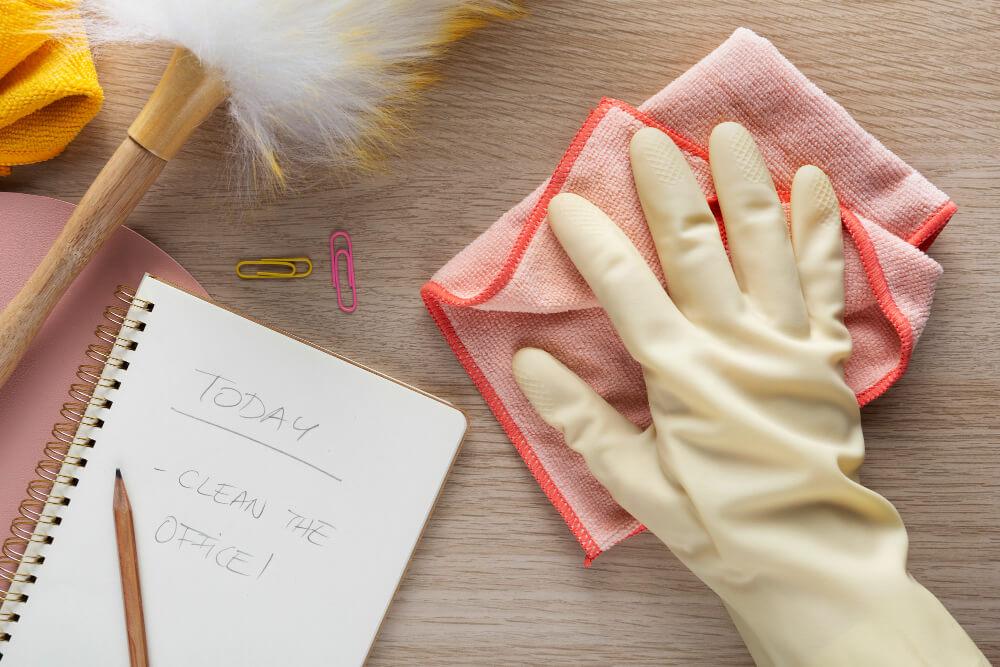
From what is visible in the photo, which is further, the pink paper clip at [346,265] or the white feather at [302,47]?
the pink paper clip at [346,265]

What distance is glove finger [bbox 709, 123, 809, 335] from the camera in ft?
1.67

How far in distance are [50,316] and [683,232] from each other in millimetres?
535

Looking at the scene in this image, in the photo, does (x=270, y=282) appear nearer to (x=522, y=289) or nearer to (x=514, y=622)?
(x=522, y=289)

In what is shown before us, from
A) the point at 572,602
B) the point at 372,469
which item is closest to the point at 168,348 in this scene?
the point at 372,469

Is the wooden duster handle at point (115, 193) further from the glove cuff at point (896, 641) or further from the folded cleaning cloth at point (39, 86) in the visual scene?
the glove cuff at point (896, 641)

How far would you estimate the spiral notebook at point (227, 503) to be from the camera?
0.57 meters

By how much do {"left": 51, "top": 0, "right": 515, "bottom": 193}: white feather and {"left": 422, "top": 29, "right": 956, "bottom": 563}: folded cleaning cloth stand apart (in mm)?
139

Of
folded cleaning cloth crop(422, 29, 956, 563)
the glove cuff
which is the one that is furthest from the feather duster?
the glove cuff

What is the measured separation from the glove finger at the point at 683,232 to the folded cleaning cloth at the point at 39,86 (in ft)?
1.47

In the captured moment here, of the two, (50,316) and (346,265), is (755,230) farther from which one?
(50,316)

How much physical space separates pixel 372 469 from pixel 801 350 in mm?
360

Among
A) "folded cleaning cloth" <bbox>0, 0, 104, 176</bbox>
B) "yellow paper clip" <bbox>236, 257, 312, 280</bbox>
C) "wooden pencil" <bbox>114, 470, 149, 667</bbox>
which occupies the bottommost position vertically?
"wooden pencil" <bbox>114, 470, 149, 667</bbox>

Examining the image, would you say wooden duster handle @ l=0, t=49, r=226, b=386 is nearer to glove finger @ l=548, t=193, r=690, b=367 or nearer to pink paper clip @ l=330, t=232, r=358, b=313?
pink paper clip @ l=330, t=232, r=358, b=313

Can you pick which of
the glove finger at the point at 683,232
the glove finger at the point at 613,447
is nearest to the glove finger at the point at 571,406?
the glove finger at the point at 613,447
